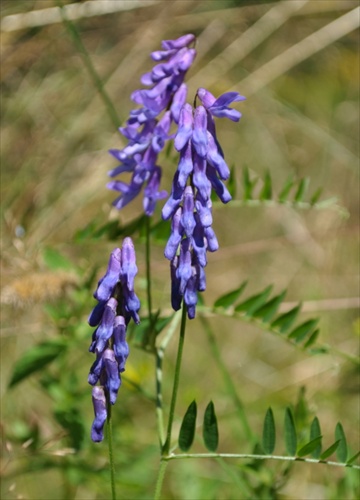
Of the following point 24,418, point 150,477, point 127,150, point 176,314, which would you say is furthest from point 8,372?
point 127,150

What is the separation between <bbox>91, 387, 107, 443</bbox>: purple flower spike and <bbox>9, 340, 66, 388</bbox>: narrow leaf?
2.74 feet

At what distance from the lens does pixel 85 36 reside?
15.1ft

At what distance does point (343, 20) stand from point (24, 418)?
2.45 metres

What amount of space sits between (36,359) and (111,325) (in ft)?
3.02

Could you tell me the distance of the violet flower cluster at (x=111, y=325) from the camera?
1514 millimetres

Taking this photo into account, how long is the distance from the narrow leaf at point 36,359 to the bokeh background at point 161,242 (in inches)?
2.0

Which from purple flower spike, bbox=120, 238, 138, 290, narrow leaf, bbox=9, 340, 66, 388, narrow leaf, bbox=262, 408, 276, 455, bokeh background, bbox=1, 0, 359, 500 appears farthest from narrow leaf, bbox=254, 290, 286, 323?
purple flower spike, bbox=120, 238, 138, 290

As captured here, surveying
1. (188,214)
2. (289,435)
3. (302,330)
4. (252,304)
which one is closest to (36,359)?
(252,304)

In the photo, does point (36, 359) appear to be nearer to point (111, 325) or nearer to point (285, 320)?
point (285, 320)

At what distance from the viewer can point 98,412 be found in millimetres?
1554

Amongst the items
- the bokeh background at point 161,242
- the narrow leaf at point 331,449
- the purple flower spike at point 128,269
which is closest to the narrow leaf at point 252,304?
the bokeh background at point 161,242

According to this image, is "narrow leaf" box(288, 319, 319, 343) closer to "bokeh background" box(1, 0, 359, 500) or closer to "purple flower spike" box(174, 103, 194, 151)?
"bokeh background" box(1, 0, 359, 500)

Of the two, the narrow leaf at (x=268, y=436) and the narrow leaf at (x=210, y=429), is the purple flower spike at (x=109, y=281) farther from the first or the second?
the narrow leaf at (x=268, y=436)

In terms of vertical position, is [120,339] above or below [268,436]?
above
